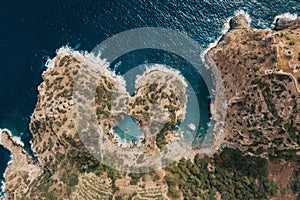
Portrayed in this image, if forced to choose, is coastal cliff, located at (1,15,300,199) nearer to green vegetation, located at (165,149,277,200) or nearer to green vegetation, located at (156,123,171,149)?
green vegetation, located at (165,149,277,200)

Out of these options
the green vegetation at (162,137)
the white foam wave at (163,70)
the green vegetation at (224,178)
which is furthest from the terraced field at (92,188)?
the white foam wave at (163,70)

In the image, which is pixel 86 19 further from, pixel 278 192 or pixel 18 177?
pixel 278 192

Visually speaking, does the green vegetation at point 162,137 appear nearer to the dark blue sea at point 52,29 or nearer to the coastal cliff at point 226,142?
the coastal cliff at point 226,142

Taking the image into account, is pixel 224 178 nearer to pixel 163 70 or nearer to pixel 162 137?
pixel 162 137

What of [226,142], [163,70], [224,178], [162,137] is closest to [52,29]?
[163,70]

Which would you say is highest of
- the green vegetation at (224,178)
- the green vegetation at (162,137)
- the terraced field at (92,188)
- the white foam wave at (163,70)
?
the white foam wave at (163,70)

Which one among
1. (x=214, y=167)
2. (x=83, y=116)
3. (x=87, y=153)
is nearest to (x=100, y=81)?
(x=83, y=116)
